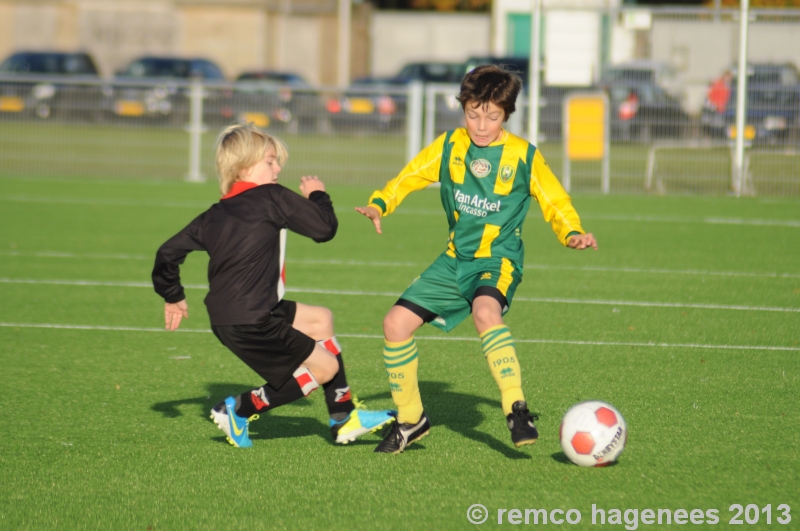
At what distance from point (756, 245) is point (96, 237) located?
7.17 metres

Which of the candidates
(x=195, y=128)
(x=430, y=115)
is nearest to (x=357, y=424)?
(x=430, y=115)

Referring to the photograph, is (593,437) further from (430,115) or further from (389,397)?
(430,115)

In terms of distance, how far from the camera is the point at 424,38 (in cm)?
4694

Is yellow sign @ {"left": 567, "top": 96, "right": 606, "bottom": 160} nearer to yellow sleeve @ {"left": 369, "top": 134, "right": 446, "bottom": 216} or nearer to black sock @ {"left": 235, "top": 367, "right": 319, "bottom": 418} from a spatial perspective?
yellow sleeve @ {"left": 369, "top": 134, "right": 446, "bottom": 216}

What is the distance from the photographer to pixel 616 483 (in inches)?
168

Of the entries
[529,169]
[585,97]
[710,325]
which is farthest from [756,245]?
[529,169]

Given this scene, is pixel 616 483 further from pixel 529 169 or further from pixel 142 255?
pixel 142 255

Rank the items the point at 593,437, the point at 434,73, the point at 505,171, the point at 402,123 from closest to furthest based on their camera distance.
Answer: the point at 593,437 → the point at 505,171 → the point at 402,123 → the point at 434,73

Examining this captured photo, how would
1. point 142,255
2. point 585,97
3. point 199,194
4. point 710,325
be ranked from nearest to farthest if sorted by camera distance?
point 710,325 < point 142,255 < point 199,194 < point 585,97

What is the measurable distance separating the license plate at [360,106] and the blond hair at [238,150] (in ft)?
47.1

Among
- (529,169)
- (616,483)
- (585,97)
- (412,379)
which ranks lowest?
(616,483)

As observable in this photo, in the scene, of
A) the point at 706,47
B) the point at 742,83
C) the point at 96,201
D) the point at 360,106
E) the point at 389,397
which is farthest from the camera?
the point at 706,47

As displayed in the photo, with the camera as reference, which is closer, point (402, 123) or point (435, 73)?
point (402, 123)

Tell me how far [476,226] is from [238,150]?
1.12 meters
